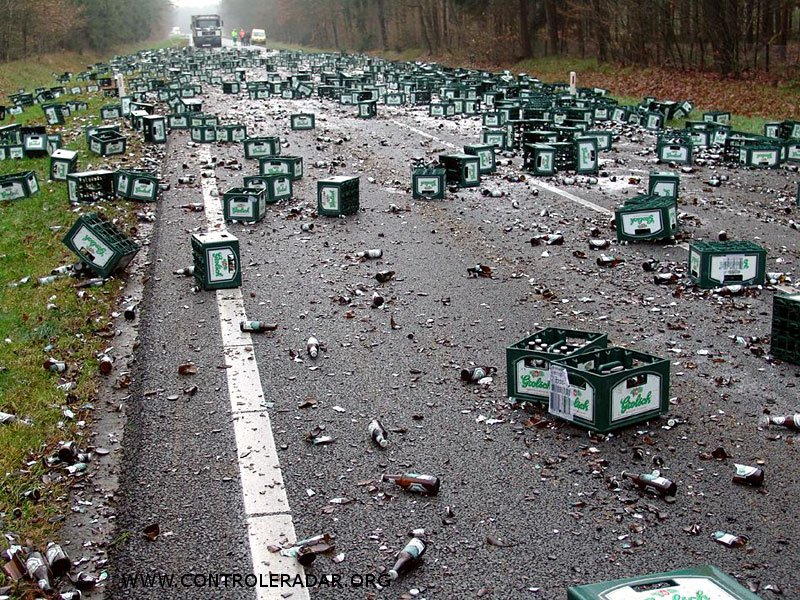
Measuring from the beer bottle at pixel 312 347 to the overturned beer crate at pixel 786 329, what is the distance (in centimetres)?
364

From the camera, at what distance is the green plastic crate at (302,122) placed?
90.2 feet

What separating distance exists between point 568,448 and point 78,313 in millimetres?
5412

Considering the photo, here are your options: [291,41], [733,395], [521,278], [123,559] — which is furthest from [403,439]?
[291,41]

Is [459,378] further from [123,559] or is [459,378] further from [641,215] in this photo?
[641,215]

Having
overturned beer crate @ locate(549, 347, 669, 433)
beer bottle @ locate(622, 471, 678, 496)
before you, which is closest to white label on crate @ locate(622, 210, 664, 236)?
overturned beer crate @ locate(549, 347, 669, 433)

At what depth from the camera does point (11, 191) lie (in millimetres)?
16531

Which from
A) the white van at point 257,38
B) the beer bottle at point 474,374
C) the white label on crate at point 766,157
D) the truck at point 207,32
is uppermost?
the truck at point 207,32

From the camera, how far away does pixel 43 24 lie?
74.5 metres

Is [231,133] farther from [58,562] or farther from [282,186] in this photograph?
[58,562]

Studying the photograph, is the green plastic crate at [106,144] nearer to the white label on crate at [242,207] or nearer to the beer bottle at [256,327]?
the white label on crate at [242,207]

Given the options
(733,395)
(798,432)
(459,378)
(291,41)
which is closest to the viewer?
(798,432)

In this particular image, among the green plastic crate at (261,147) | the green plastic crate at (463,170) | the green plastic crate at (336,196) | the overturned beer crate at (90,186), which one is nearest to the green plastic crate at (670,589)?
the green plastic crate at (336,196)

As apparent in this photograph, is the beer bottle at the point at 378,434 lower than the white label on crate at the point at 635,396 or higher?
lower

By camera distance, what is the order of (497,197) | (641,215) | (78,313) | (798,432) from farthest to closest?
1. (497,197)
2. (641,215)
3. (78,313)
4. (798,432)
